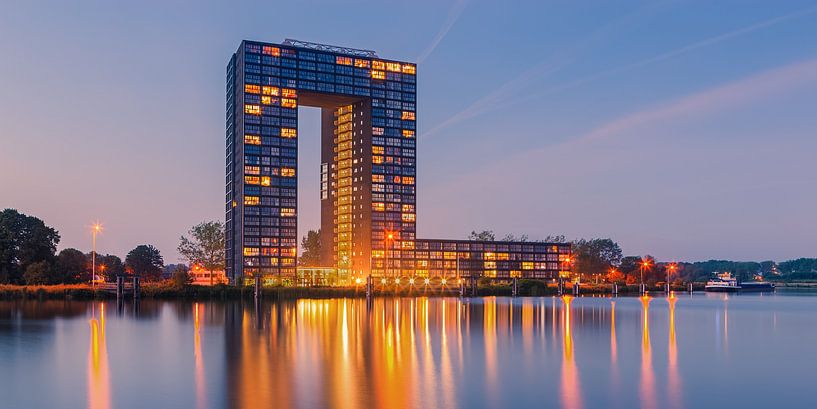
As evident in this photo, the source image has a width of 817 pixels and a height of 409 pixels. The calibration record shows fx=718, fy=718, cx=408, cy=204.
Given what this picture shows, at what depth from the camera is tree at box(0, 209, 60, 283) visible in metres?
142

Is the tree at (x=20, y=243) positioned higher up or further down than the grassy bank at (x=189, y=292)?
higher up

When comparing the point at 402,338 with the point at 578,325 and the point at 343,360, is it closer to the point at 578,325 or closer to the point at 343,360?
the point at 343,360

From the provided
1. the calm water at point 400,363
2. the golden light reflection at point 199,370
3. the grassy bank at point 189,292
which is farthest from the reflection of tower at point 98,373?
the grassy bank at point 189,292

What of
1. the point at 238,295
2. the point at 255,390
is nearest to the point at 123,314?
the point at 238,295

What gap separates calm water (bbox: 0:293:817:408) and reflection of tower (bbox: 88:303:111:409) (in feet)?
0.35

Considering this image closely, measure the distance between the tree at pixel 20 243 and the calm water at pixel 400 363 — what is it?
65.3 meters

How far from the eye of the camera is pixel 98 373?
43594 millimetres

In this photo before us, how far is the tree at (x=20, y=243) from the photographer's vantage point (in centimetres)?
14175

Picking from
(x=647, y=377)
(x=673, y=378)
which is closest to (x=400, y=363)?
(x=647, y=377)

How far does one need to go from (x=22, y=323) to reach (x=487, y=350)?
52.5 m

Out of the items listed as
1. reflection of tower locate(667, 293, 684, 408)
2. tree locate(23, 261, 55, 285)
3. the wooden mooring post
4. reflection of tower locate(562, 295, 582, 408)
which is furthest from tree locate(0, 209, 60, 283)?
reflection of tower locate(667, 293, 684, 408)

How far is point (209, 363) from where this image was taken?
4772cm

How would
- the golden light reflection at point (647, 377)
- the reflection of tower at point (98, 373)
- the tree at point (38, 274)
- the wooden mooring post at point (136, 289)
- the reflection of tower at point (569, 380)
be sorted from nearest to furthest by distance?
the reflection of tower at point (569, 380)
the golden light reflection at point (647, 377)
the reflection of tower at point (98, 373)
the wooden mooring post at point (136, 289)
the tree at point (38, 274)

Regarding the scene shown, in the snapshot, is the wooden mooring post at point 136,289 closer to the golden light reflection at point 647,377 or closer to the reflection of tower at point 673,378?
the golden light reflection at point 647,377
